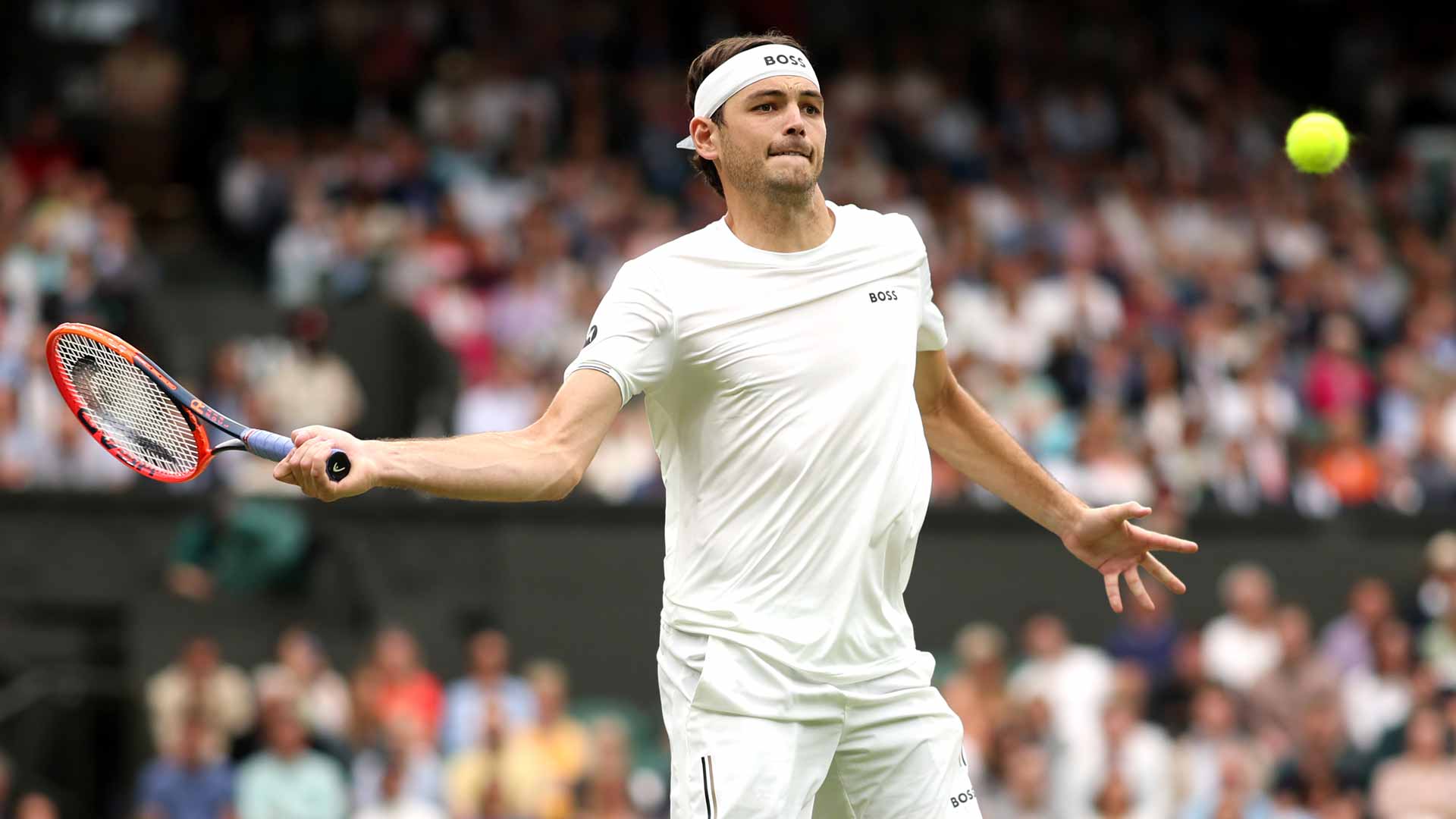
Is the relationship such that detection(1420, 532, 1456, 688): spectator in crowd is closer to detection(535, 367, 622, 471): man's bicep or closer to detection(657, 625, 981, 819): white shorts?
detection(657, 625, 981, 819): white shorts

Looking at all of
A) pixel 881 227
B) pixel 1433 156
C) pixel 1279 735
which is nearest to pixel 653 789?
pixel 1279 735

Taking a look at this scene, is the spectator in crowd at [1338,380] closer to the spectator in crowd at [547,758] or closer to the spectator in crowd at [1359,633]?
the spectator in crowd at [1359,633]

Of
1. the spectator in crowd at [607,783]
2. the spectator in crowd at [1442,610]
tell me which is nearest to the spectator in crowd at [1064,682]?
the spectator in crowd at [1442,610]

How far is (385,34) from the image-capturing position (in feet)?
60.3

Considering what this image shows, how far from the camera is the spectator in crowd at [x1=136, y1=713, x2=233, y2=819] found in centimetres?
1166

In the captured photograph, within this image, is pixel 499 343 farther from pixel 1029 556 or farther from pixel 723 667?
pixel 723 667

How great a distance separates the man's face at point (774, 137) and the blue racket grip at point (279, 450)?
1377 millimetres

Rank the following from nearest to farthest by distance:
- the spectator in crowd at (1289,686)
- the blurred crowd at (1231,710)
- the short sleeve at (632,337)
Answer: the short sleeve at (632,337)
the blurred crowd at (1231,710)
the spectator in crowd at (1289,686)

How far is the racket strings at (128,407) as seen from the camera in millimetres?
5754

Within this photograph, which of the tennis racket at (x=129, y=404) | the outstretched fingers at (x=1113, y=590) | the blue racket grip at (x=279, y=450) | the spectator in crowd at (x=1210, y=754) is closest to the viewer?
the blue racket grip at (x=279, y=450)

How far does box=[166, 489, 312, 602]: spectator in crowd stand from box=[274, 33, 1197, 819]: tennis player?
7.82 metres

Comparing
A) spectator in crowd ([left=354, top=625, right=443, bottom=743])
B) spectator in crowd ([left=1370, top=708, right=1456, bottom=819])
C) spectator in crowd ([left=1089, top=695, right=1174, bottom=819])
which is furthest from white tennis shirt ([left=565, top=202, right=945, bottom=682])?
spectator in crowd ([left=1370, top=708, right=1456, bottom=819])

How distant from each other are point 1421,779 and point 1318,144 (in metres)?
5.70

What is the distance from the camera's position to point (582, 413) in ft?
16.8
